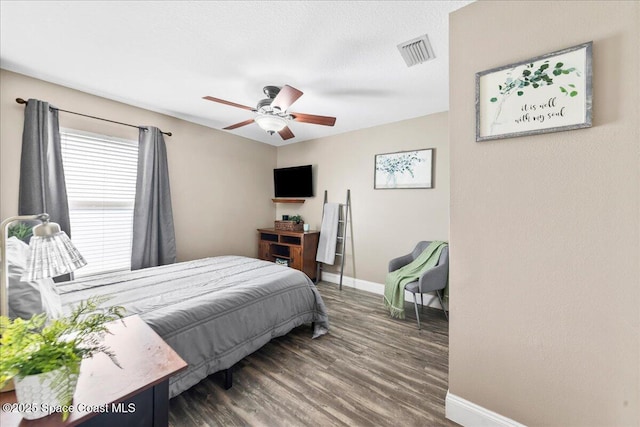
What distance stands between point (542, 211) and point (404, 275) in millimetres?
1711

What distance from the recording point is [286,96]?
210cm

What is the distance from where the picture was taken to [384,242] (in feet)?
12.2

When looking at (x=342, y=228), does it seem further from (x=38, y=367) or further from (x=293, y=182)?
(x=38, y=367)

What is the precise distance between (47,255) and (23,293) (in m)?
0.77

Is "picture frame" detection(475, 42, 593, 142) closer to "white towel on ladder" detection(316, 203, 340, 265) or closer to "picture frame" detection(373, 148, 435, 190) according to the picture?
"picture frame" detection(373, 148, 435, 190)

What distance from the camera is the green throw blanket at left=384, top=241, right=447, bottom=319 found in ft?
9.18

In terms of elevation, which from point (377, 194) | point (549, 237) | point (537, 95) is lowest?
point (549, 237)

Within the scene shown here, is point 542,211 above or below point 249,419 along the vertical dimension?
above

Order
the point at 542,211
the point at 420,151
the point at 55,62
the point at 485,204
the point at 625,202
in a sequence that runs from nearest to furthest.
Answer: the point at 625,202 → the point at 542,211 → the point at 485,204 → the point at 55,62 → the point at 420,151

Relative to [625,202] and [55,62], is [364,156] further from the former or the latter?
[55,62]

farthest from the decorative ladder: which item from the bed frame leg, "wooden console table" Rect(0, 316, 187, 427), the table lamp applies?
the table lamp

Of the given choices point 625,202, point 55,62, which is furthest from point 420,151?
point 55,62

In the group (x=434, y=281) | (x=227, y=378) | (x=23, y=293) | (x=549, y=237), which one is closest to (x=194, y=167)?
(x=23, y=293)

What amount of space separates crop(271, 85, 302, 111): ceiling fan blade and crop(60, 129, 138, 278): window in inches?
83.1
